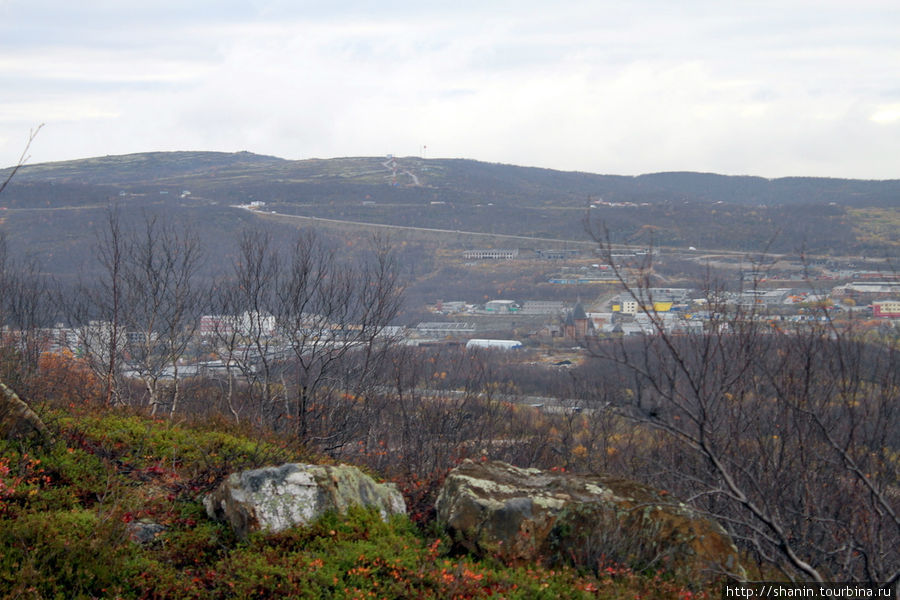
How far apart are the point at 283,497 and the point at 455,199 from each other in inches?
3710

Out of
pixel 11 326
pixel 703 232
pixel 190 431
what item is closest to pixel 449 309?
pixel 703 232

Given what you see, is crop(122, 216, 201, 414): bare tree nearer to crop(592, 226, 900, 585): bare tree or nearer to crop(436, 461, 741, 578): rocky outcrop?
crop(436, 461, 741, 578): rocky outcrop

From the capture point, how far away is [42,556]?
5.00 meters

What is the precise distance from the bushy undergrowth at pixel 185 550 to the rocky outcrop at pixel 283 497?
6.1 inches

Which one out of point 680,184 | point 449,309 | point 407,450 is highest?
point 680,184

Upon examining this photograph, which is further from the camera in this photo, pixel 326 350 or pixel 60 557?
pixel 326 350

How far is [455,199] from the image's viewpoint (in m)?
98.9

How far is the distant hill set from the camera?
6738 centimetres

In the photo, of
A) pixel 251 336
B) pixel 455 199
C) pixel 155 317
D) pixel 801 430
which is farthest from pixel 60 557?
pixel 455 199

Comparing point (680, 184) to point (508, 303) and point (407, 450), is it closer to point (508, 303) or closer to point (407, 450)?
point (508, 303)

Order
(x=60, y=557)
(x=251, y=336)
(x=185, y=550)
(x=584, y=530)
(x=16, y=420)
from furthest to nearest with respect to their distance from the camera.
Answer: (x=251, y=336), (x=16, y=420), (x=584, y=530), (x=185, y=550), (x=60, y=557)

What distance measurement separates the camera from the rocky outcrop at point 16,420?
6.80m

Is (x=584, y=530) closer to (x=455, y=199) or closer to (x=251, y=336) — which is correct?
(x=251, y=336)

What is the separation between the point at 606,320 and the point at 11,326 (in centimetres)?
3400
